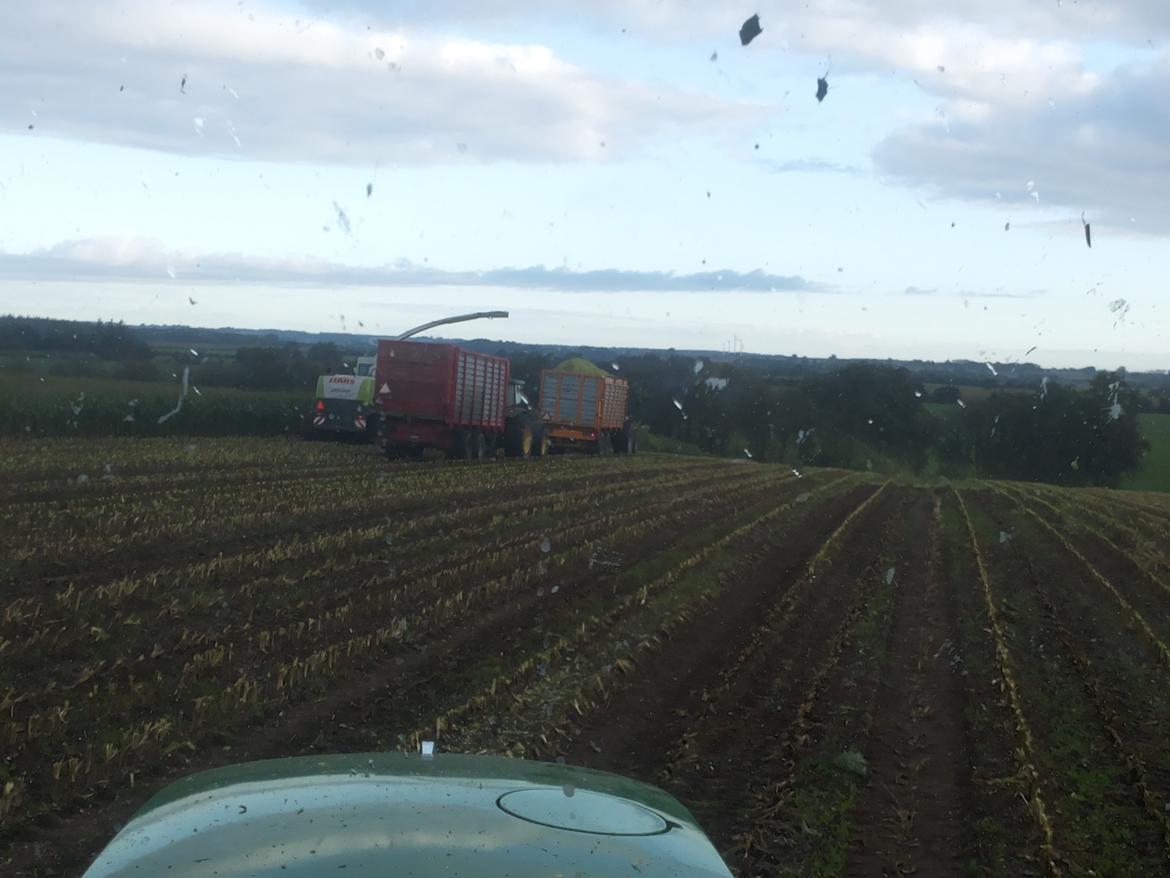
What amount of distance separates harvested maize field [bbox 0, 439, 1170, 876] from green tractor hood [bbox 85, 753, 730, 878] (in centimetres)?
344

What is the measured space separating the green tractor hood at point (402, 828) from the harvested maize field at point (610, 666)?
135 inches

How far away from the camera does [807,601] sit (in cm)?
1468

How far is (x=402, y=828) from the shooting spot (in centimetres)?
250

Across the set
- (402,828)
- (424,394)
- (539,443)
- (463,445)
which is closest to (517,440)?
(539,443)

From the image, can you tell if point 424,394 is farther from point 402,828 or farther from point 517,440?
point 402,828

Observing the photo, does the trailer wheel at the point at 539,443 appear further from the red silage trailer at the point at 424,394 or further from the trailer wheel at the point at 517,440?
the red silage trailer at the point at 424,394

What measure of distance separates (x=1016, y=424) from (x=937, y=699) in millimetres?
64873

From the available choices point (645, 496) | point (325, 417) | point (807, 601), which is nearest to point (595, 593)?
point (807, 601)

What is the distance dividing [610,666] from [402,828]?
8141 millimetres

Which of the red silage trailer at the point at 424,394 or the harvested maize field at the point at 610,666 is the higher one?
the red silage trailer at the point at 424,394

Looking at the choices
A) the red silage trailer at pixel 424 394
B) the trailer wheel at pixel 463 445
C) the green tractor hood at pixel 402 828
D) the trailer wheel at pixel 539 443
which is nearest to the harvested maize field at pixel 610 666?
the green tractor hood at pixel 402 828

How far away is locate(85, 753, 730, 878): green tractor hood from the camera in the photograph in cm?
233

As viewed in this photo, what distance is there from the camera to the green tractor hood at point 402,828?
2.33 m

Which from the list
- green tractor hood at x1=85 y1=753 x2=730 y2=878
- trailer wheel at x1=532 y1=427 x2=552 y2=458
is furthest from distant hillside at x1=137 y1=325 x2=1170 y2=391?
green tractor hood at x1=85 y1=753 x2=730 y2=878
